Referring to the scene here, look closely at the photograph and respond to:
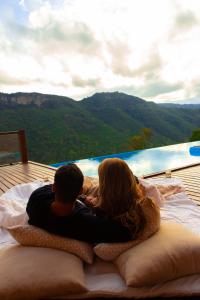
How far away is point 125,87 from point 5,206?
1052 inches

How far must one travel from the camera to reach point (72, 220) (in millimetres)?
1436

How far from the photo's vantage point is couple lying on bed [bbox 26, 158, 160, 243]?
1.41 m

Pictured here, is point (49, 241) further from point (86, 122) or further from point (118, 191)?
point (86, 122)

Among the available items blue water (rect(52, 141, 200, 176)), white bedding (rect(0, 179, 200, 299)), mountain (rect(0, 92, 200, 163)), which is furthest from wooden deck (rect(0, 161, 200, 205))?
mountain (rect(0, 92, 200, 163))

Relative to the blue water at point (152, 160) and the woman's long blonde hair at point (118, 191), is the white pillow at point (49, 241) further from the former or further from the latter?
the blue water at point (152, 160)

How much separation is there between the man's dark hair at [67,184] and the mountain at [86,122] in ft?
43.5

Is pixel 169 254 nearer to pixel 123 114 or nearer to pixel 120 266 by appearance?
pixel 120 266

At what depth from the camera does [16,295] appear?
1185 mm

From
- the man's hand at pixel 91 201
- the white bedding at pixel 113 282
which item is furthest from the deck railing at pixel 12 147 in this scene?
the man's hand at pixel 91 201

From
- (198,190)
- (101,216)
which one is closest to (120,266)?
(101,216)

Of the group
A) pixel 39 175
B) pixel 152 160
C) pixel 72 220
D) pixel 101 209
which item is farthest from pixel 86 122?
pixel 72 220

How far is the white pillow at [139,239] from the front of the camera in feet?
4.66

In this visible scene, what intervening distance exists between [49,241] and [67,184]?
12.6 inches

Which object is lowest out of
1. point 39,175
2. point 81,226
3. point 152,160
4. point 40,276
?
point 152,160
